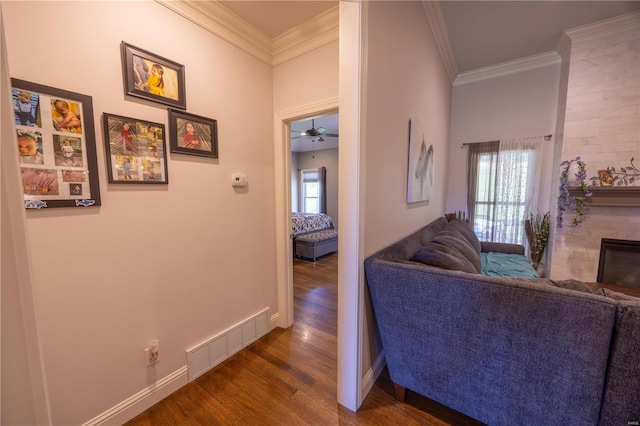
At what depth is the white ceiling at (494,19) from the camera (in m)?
1.78

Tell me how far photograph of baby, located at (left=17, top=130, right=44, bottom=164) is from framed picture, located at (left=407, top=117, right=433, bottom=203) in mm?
2251

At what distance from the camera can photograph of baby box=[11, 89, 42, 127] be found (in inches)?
40.2

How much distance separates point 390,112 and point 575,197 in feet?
9.31

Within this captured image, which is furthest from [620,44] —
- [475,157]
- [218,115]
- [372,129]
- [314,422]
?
[314,422]

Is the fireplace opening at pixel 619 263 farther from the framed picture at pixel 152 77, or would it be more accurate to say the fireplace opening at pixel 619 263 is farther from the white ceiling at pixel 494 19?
the framed picture at pixel 152 77

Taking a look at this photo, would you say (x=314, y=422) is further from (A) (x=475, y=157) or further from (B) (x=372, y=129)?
(A) (x=475, y=157)

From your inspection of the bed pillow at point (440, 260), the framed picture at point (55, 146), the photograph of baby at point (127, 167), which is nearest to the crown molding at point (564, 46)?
the bed pillow at point (440, 260)

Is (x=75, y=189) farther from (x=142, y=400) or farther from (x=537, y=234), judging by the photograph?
(x=537, y=234)

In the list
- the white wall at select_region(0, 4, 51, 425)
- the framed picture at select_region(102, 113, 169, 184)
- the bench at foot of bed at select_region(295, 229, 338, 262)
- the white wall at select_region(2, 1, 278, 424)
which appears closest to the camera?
the white wall at select_region(0, 4, 51, 425)

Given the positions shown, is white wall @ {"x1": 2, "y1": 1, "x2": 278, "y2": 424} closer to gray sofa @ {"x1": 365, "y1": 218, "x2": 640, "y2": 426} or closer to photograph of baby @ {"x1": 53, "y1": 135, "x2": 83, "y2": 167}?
photograph of baby @ {"x1": 53, "y1": 135, "x2": 83, "y2": 167}

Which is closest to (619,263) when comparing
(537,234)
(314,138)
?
(537,234)

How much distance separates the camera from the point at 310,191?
7.70 metres

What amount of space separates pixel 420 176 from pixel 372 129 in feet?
3.65

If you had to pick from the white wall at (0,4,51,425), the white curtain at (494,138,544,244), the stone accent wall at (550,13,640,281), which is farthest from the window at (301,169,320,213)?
the white wall at (0,4,51,425)
